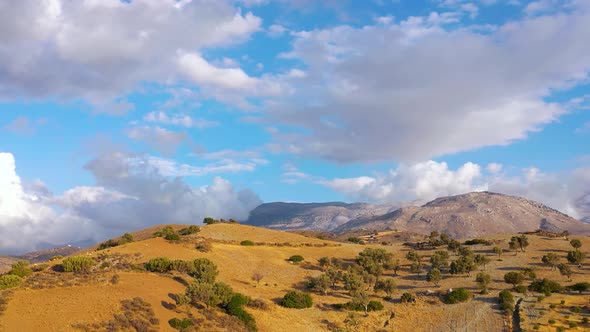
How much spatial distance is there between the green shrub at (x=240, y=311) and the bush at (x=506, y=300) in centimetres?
3338

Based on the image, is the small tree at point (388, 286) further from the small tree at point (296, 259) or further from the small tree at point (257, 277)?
the small tree at point (296, 259)

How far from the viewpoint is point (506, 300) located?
5547 cm

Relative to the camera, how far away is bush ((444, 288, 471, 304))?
191 ft

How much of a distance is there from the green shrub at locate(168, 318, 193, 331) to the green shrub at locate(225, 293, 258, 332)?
6552 mm

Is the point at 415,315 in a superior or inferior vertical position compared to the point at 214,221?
inferior

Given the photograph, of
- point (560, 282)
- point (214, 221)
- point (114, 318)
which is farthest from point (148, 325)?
point (214, 221)

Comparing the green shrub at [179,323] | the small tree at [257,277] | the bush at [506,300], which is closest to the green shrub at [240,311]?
the green shrub at [179,323]

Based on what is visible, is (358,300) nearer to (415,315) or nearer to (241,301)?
(415,315)

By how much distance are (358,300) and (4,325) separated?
41.2 meters

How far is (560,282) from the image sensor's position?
63375 millimetres

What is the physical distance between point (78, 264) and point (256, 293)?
26349mm

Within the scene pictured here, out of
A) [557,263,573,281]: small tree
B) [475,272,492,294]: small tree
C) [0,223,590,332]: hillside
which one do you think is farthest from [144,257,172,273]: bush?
[557,263,573,281]: small tree

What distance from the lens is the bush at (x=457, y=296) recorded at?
58.3m

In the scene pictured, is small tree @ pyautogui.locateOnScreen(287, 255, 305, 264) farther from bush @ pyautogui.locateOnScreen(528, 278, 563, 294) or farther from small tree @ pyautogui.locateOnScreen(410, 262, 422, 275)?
bush @ pyautogui.locateOnScreen(528, 278, 563, 294)
